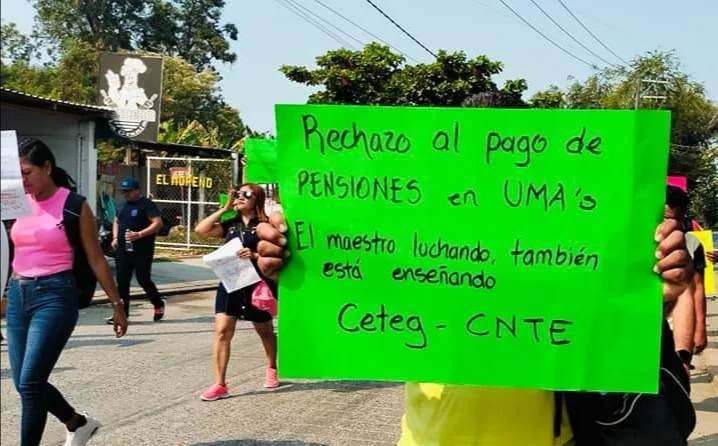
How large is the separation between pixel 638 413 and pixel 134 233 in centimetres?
458

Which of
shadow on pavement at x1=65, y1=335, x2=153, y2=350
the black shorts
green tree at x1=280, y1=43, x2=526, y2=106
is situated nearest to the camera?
green tree at x1=280, y1=43, x2=526, y2=106

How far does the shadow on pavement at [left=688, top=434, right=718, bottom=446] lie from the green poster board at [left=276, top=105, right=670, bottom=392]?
11.6 feet

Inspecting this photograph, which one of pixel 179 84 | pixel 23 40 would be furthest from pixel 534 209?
pixel 179 84

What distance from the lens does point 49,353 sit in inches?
146

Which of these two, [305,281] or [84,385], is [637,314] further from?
[84,385]

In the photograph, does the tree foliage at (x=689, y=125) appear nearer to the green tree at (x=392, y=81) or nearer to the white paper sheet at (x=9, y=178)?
the green tree at (x=392, y=81)

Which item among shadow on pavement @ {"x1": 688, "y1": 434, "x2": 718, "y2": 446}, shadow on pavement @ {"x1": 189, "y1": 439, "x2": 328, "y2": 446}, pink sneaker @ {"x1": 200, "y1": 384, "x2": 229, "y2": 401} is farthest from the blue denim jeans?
shadow on pavement @ {"x1": 688, "y1": 434, "x2": 718, "y2": 446}

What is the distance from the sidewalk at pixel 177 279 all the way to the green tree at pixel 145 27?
22.8 feet

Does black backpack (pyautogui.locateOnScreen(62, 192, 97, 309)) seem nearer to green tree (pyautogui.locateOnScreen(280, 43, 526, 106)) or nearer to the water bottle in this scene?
green tree (pyautogui.locateOnScreen(280, 43, 526, 106))

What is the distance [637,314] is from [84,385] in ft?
16.2

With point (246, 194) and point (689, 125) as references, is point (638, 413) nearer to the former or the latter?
point (246, 194)

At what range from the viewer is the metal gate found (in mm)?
5055

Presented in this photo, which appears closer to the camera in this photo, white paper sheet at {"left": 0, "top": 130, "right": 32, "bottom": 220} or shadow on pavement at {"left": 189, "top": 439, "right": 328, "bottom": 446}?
white paper sheet at {"left": 0, "top": 130, "right": 32, "bottom": 220}

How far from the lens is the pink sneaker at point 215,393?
601 cm
